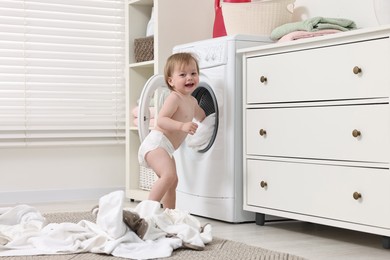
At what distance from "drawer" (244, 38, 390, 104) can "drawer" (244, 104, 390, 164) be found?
5cm

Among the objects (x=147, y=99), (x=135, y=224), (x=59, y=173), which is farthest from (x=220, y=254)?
(x=59, y=173)

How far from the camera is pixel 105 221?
2.25 metres

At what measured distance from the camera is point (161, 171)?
3074 millimetres

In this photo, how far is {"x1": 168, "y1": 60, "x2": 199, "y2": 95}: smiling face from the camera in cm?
307

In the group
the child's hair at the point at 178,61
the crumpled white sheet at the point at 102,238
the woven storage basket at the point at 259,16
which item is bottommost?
the crumpled white sheet at the point at 102,238

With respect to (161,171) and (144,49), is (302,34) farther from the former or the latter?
(144,49)

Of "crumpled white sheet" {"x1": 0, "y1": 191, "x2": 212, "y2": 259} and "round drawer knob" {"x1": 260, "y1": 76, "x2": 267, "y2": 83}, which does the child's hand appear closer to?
"round drawer knob" {"x1": 260, "y1": 76, "x2": 267, "y2": 83}

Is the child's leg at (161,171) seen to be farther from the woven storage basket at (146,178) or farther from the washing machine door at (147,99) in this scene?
the woven storage basket at (146,178)

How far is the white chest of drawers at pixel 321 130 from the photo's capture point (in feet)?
7.84

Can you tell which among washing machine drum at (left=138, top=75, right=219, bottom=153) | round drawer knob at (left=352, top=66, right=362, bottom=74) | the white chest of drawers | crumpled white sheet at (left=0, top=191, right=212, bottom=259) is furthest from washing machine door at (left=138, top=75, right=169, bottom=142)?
round drawer knob at (left=352, top=66, right=362, bottom=74)

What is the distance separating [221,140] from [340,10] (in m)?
0.85

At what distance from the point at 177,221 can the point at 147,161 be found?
669 mm

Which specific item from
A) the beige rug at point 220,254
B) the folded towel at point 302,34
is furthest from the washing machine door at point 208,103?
the beige rug at point 220,254

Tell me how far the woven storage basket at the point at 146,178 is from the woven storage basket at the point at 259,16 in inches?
42.4
